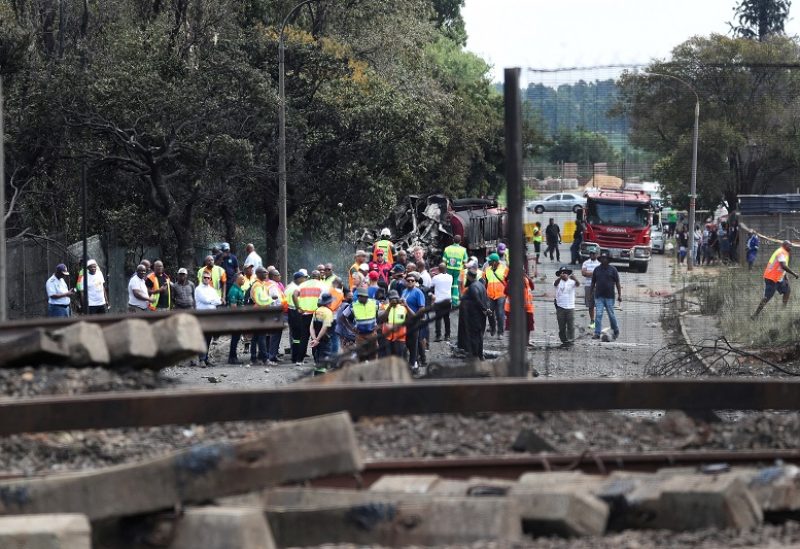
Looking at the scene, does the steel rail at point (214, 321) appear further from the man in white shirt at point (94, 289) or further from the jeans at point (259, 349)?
the man in white shirt at point (94, 289)

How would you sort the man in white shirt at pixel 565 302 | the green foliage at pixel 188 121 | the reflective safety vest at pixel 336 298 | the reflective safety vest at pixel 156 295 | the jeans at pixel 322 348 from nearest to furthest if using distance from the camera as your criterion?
the jeans at pixel 322 348, the reflective safety vest at pixel 336 298, the reflective safety vest at pixel 156 295, the man in white shirt at pixel 565 302, the green foliage at pixel 188 121

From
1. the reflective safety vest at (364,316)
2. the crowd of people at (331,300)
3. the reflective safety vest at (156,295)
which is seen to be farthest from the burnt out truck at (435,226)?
the reflective safety vest at (364,316)

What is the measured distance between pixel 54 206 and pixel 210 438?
84.1 ft

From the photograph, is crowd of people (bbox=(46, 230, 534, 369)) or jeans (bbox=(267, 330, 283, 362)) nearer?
crowd of people (bbox=(46, 230, 534, 369))

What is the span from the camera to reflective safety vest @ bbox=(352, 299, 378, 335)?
20.0m

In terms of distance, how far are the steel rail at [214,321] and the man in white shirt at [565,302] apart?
43.9 ft

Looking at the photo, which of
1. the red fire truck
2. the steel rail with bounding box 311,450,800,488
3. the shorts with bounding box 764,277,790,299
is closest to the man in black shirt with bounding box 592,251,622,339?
the shorts with bounding box 764,277,790,299

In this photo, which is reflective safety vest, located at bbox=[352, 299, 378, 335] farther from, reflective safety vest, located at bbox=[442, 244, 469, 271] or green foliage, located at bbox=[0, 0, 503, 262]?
green foliage, located at bbox=[0, 0, 503, 262]

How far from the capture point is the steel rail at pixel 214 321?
984cm

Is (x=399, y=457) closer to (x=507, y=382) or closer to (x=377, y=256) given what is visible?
(x=507, y=382)

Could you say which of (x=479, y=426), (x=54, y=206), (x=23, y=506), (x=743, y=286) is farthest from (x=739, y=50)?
(x=23, y=506)

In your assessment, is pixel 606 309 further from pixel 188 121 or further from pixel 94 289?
pixel 188 121

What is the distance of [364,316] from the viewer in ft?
65.9

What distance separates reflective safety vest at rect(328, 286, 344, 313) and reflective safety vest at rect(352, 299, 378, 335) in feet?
2.94
